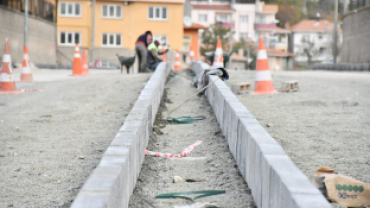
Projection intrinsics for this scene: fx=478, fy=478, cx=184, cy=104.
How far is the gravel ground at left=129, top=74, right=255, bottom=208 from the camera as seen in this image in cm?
340

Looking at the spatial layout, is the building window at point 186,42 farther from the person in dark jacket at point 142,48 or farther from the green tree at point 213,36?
the person in dark jacket at point 142,48

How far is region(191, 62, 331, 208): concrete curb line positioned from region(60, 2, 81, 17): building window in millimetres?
42410

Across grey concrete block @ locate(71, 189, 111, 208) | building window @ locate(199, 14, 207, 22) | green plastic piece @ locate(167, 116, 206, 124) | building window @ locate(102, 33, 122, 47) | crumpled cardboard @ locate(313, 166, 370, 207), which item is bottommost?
crumpled cardboard @ locate(313, 166, 370, 207)

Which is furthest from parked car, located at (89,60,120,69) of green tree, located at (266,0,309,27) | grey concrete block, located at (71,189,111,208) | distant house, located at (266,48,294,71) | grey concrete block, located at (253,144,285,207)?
green tree, located at (266,0,309,27)

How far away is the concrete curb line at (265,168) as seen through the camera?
7.85 feet

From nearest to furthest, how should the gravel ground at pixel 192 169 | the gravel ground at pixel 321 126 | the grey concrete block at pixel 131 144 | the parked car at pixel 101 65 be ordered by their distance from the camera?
1. the gravel ground at pixel 192 169
2. the grey concrete block at pixel 131 144
3. the gravel ground at pixel 321 126
4. the parked car at pixel 101 65

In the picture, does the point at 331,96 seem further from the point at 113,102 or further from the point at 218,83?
the point at 113,102

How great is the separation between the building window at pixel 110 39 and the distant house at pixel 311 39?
44537 mm

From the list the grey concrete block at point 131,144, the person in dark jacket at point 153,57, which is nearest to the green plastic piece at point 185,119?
the grey concrete block at point 131,144

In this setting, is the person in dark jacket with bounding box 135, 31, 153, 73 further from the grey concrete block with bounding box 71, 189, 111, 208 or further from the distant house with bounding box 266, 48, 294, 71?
the distant house with bounding box 266, 48, 294, 71

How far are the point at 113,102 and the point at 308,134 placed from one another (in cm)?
389

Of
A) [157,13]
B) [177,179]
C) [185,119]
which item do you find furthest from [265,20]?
[177,179]

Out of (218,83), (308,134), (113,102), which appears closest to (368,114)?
(308,134)

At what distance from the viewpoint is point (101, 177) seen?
277 cm
